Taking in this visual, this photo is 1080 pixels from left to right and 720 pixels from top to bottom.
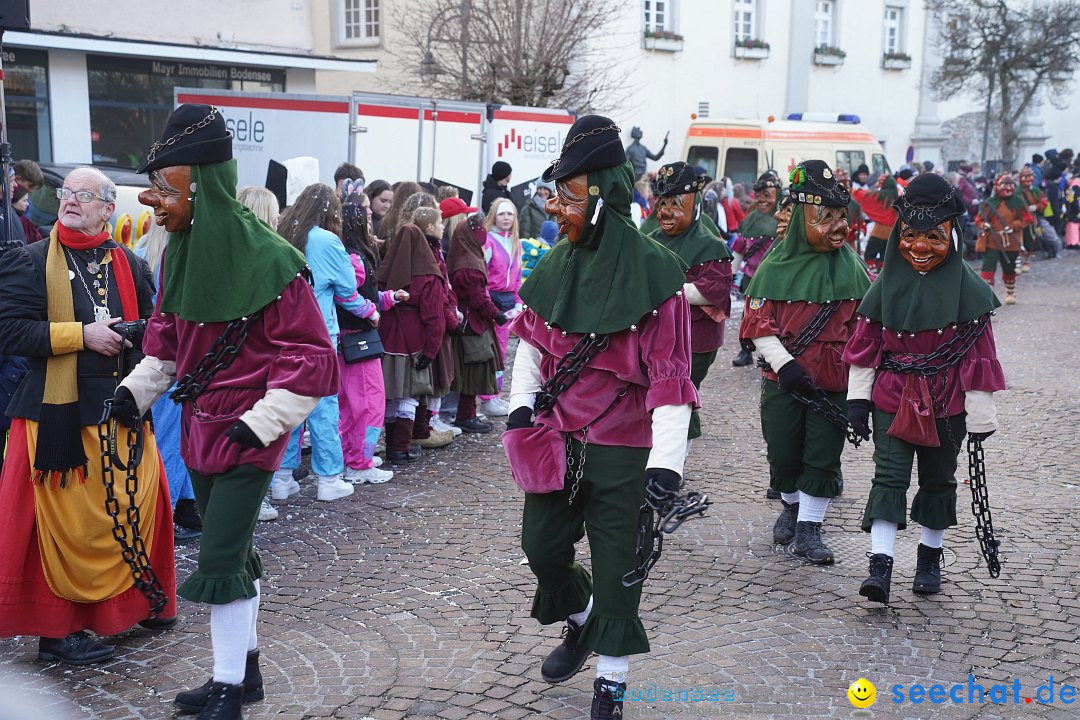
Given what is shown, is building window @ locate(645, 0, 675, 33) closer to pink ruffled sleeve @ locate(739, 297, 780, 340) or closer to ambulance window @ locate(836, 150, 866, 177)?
ambulance window @ locate(836, 150, 866, 177)

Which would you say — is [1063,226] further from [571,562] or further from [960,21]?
[571,562]

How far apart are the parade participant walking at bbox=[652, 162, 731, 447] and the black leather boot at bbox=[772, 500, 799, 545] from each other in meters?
0.97

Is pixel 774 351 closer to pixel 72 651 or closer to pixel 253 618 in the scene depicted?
pixel 253 618

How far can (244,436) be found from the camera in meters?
4.15

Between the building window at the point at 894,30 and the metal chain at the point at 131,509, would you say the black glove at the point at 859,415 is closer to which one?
the metal chain at the point at 131,509

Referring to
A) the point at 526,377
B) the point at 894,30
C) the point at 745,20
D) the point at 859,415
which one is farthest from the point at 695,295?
the point at 894,30

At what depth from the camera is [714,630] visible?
5340 mm

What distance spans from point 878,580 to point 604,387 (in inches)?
79.9

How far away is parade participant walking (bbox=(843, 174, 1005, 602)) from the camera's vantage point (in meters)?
5.50

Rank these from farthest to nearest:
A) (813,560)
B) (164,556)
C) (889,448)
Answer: (813,560)
(889,448)
(164,556)

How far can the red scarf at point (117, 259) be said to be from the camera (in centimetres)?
505

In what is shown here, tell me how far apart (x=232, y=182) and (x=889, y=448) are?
3.26 metres

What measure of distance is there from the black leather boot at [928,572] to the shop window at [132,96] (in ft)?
49.9

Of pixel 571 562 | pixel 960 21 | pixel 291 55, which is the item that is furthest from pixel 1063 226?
pixel 571 562
